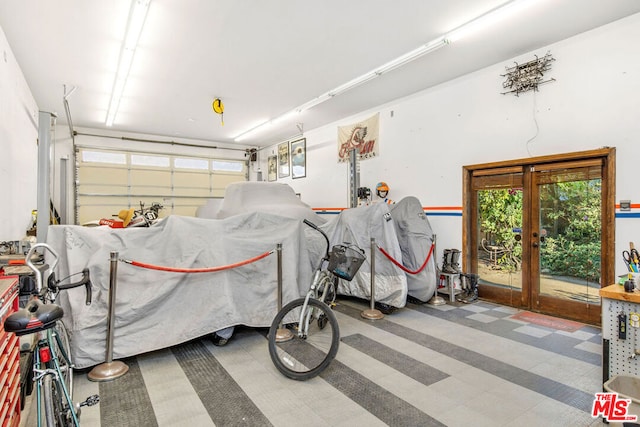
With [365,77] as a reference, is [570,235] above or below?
below

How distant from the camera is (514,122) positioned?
4891mm

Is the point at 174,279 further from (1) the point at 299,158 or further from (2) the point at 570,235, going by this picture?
(1) the point at 299,158

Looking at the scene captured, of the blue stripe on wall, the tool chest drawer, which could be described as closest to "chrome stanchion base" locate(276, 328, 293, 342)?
the tool chest drawer

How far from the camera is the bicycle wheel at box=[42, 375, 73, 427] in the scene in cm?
159

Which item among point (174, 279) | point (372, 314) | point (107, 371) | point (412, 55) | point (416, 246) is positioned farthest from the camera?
point (416, 246)

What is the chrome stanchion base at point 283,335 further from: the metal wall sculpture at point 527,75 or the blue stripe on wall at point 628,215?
the metal wall sculpture at point 527,75

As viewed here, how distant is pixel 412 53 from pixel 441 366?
4.15 metres

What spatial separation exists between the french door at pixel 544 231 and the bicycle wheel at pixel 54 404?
535cm

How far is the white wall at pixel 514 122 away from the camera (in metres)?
3.88

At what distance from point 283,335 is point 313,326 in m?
0.48

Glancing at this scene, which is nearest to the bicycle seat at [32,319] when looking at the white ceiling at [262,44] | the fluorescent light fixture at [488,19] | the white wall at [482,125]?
the white ceiling at [262,44]

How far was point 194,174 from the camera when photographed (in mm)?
10883

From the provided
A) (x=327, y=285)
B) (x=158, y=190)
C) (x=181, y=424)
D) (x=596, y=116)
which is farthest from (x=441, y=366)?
(x=158, y=190)

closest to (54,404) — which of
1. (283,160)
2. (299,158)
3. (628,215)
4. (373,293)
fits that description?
(373,293)
